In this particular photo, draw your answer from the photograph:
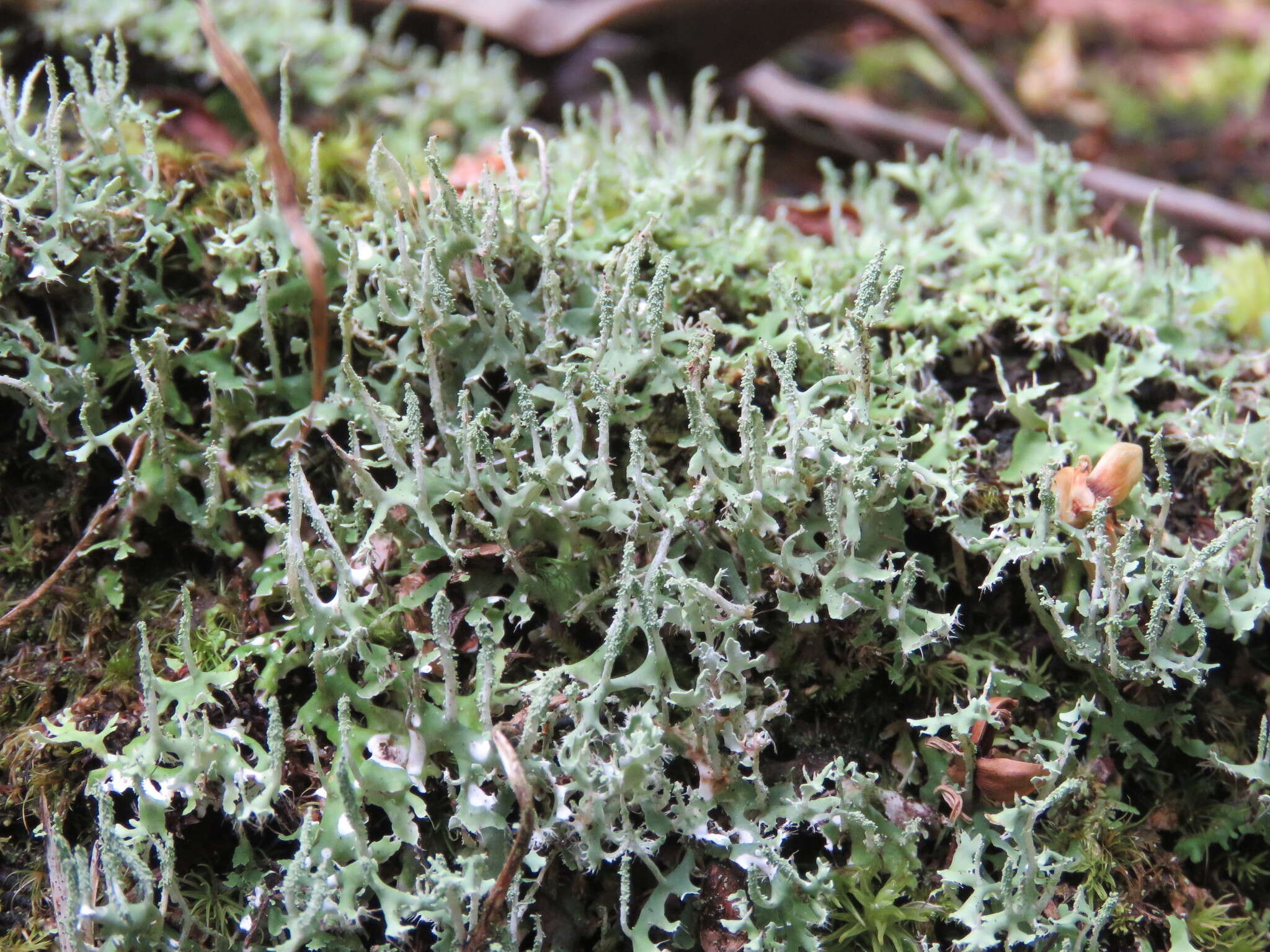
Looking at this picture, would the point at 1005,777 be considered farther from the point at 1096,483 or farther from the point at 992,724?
the point at 1096,483

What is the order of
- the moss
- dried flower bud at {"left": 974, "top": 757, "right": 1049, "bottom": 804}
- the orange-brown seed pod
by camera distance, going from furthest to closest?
the orange-brown seed pod
dried flower bud at {"left": 974, "top": 757, "right": 1049, "bottom": 804}
the moss

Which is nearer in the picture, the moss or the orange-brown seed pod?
the moss

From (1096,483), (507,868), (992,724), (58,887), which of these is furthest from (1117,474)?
(58,887)

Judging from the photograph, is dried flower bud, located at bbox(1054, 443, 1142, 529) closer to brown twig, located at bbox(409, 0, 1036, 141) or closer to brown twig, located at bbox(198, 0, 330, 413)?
brown twig, located at bbox(198, 0, 330, 413)

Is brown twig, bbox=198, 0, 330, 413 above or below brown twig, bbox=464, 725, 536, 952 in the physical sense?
above

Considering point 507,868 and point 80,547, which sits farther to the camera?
point 80,547

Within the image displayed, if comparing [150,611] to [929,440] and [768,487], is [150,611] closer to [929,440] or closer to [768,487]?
[768,487]

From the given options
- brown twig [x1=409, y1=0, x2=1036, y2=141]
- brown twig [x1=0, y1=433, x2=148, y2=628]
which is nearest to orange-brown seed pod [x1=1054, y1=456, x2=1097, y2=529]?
brown twig [x1=0, y1=433, x2=148, y2=628]

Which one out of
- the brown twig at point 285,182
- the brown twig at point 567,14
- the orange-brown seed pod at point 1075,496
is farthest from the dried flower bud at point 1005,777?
the brown twig at point 567,14
